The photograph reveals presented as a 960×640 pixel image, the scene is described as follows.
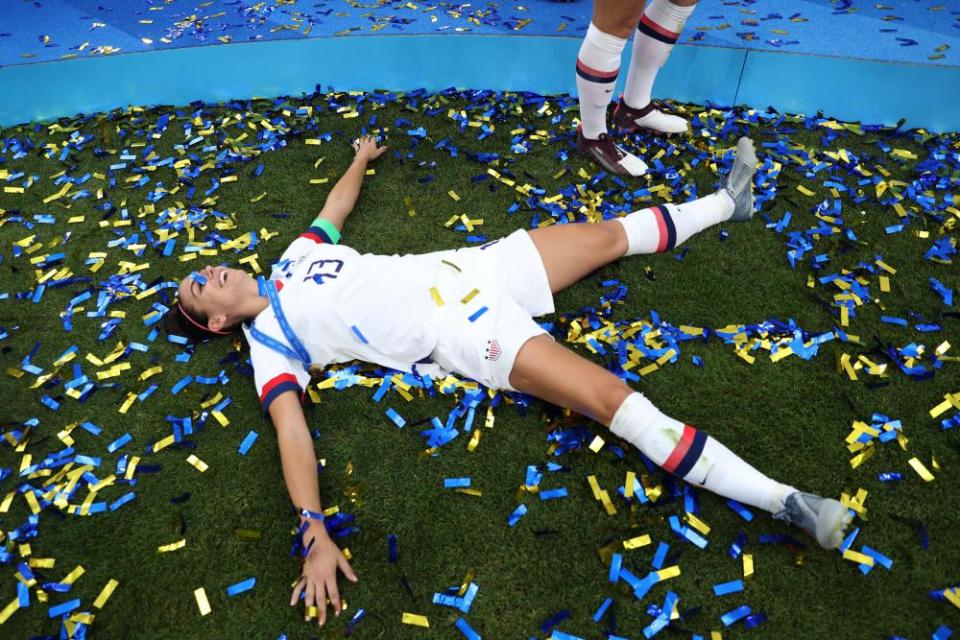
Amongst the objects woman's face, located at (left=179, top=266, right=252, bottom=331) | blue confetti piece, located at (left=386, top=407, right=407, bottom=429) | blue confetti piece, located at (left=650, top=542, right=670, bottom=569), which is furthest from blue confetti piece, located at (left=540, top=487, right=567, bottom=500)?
woman's face, located at (left=179, top=266, right=252, bottom=331)

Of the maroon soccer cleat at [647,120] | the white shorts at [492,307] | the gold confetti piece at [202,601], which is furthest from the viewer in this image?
the maroon soccer cleat at [647,120]

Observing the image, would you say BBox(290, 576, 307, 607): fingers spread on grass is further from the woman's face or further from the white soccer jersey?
the woman's face

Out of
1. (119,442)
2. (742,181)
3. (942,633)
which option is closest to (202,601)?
(119,442)

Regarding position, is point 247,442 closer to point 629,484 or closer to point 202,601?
point 202,601

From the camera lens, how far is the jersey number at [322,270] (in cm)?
238

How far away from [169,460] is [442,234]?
1498 millimetres

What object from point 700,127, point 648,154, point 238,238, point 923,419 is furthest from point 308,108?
point 923,419

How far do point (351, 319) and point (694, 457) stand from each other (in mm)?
1197

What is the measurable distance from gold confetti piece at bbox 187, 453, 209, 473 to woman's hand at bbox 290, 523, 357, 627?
1.79 ft

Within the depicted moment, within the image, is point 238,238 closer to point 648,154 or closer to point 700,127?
point 648,154

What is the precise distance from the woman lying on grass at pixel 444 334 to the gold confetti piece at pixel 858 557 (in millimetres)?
137

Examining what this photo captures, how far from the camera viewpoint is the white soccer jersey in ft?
7.48

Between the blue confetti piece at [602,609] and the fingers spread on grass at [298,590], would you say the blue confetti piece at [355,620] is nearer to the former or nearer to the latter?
the fingers spread on grass at [298,590]

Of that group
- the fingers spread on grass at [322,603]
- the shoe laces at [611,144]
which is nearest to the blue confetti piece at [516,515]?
the fingers spread on grass at [322,603]
